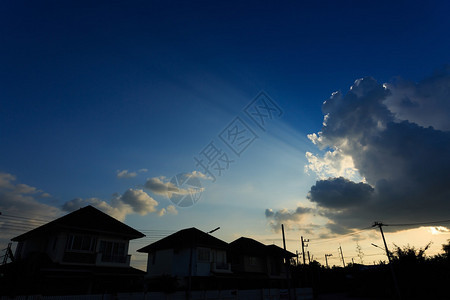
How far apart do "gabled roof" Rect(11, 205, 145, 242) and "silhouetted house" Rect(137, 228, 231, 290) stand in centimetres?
776

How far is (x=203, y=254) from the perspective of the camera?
32.3 meters

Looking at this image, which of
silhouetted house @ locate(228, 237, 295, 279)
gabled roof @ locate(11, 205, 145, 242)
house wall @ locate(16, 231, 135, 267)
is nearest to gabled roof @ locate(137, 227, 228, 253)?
silhouetted house @ locate(228, 237, 295, 279)

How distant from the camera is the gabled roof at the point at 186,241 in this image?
32.4 meters

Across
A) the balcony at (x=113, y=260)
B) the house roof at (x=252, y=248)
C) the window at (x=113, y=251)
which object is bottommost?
the balcony at (x=113, y=260)

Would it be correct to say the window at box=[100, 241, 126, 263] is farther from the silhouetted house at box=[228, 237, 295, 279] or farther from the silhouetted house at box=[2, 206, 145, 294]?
the silhouetted house at box=[228, 237, 295, 279]

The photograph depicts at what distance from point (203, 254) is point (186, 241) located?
2674 millimetres

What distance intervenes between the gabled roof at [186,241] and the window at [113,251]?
8.78 meters

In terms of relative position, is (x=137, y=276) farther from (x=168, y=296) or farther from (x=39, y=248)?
(x=39, y=248)

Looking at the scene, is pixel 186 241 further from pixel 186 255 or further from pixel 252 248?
pixel 252 248

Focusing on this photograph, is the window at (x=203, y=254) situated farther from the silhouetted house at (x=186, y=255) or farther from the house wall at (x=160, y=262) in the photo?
the house wall at (x=160, y=262)

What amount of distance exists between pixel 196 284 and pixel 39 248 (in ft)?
56.0

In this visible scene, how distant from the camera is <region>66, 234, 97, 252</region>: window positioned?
22.0 metres

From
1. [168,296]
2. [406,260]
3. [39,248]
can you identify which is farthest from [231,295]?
[406,260]

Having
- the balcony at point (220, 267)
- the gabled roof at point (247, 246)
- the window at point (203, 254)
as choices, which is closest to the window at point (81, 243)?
the window at point (203, 254)
